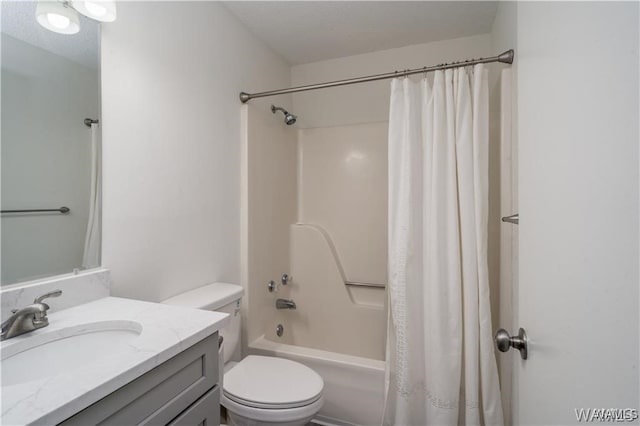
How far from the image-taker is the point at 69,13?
979 millimetres

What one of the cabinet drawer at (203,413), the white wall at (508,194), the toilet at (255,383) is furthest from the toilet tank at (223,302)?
the white wall at (508,194)

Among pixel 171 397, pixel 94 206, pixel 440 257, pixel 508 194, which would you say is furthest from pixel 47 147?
pixel 508 194

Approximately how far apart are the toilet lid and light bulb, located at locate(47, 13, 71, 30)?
1509mm

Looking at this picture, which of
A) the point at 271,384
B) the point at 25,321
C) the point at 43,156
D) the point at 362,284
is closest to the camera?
the point at 25,321

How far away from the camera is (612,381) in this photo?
1.19 feet

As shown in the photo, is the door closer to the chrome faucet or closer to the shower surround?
the shower surround

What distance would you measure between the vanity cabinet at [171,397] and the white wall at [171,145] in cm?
59

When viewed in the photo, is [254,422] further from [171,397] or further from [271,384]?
[171,397]

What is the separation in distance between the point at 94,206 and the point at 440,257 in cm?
149

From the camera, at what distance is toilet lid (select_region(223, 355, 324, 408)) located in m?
1.23

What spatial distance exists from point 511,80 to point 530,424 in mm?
1388

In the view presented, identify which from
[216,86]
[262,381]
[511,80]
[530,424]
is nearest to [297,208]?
[216,86]

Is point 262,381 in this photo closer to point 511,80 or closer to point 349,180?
point 349,180

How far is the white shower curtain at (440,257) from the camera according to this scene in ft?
4.47
